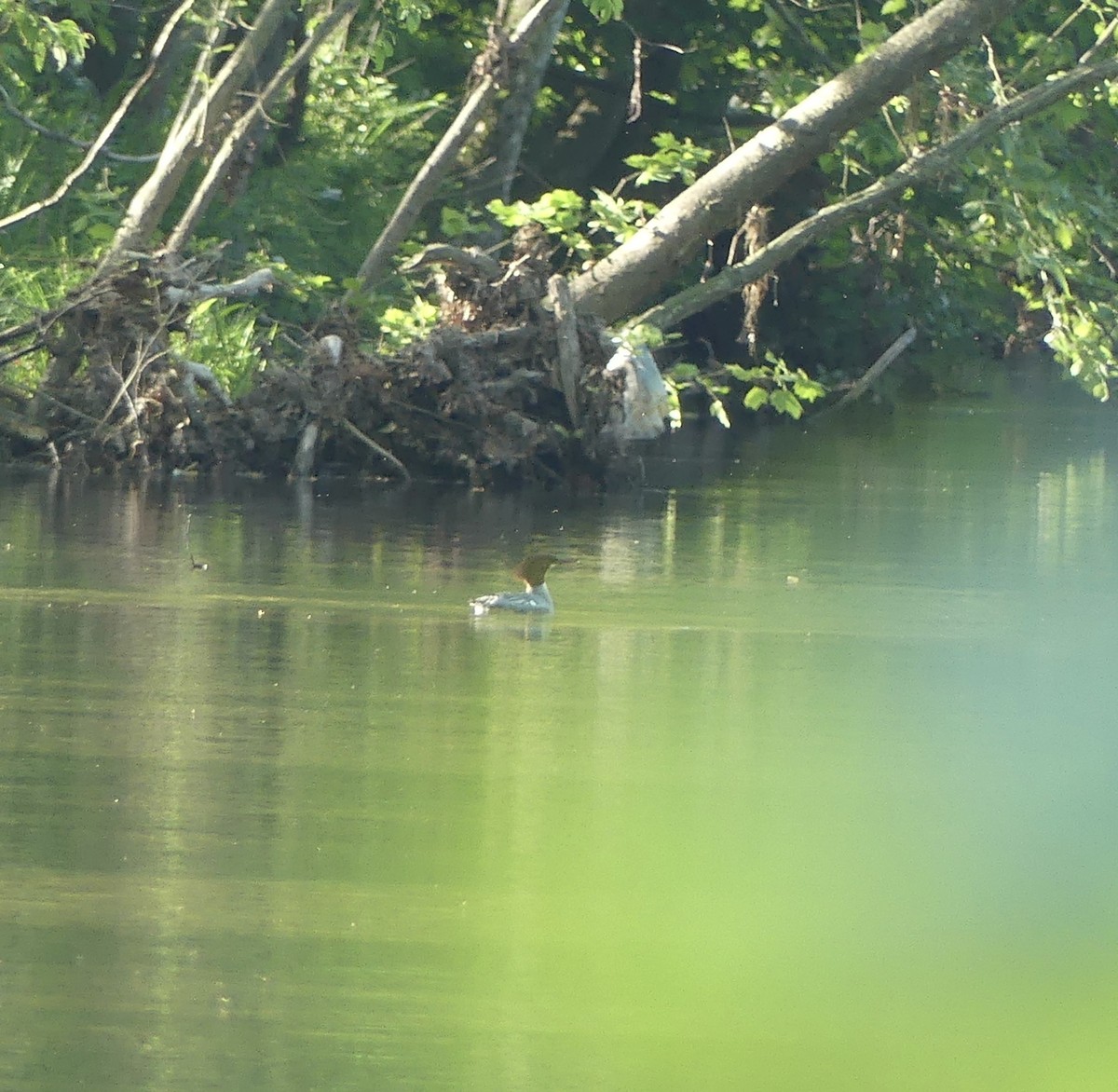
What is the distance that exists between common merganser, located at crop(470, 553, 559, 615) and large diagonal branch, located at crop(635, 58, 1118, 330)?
27.2ft

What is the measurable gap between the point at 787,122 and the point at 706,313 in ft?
22.8

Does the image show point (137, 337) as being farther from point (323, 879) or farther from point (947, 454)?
point (323, 879)

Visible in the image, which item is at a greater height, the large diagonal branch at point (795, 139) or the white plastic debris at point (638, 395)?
the large diagonal branch at point (795, 139)

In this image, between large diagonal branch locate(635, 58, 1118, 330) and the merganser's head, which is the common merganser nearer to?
the merganser's head

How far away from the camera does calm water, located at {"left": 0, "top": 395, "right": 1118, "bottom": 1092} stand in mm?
4492

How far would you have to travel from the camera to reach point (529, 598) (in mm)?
9703

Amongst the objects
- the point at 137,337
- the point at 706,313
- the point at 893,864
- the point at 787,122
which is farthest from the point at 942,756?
the point at 706,313

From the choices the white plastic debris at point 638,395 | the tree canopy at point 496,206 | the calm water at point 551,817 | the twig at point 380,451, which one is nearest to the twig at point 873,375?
the tree canopy at point 496,206

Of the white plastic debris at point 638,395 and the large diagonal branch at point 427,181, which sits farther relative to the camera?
the large diagonal branch at point 427,181

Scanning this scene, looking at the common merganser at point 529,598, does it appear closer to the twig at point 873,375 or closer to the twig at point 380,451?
the twig at point 380,451

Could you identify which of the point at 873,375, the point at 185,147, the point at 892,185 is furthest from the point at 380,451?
the point at 873,375

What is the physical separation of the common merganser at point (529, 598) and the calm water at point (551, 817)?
0.11 metres

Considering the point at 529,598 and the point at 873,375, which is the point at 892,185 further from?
the point at 529,598

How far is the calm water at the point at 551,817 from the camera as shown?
4.49 m
